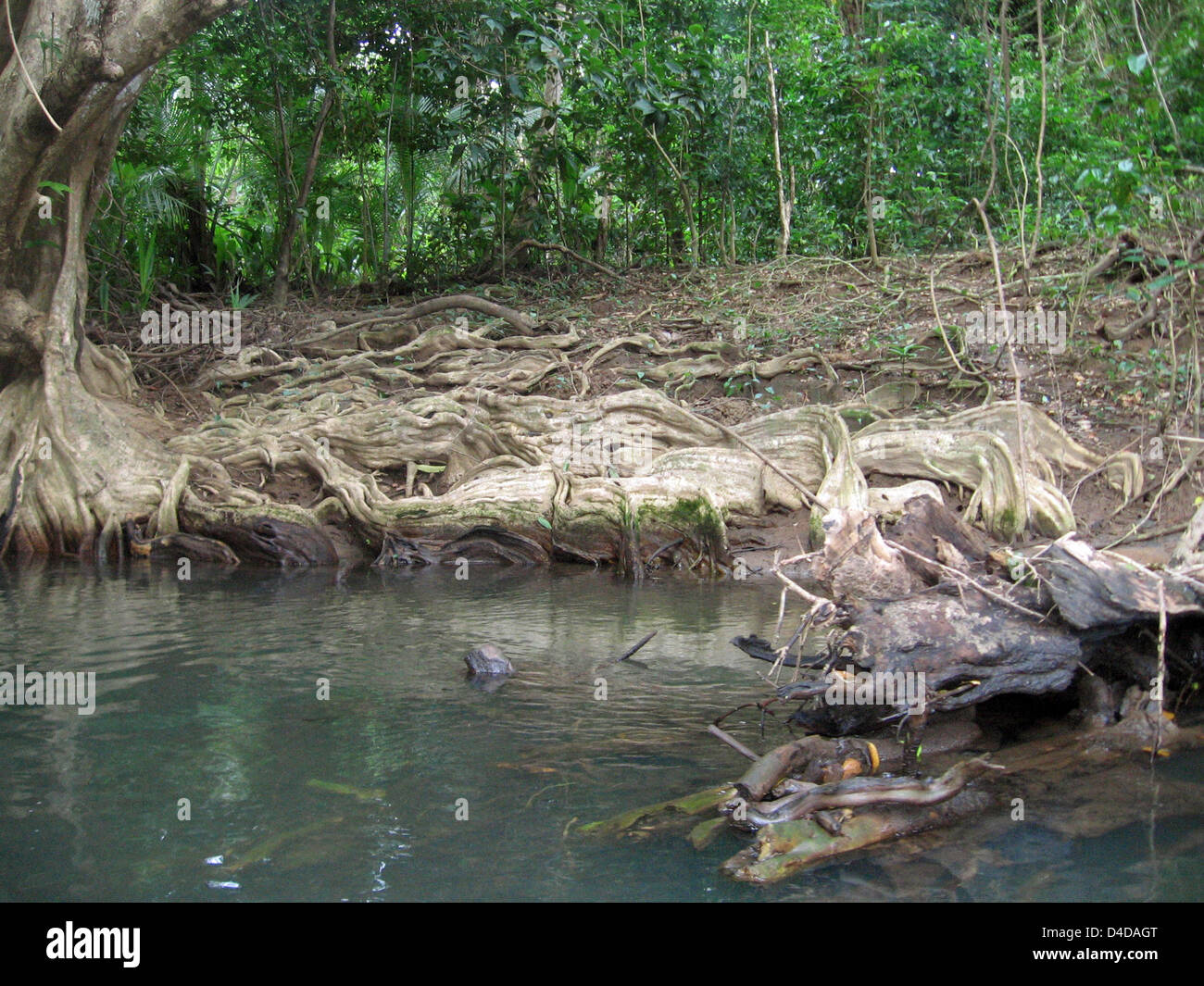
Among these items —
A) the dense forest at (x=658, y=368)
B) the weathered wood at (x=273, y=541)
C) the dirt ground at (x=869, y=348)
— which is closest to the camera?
the dense forest at (x=658, y=368)

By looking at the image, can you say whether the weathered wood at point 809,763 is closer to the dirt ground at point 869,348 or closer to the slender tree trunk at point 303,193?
the dirt ground at point 869,348

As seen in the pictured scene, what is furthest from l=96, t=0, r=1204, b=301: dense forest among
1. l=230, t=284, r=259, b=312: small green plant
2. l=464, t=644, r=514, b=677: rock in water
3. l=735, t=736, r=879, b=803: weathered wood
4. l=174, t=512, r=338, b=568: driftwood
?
l=735, t=736, r=879, b=803: weathered wood

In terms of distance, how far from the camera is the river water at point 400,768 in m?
3.24

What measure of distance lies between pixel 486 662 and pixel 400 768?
52.6 inches

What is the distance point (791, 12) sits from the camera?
500 inches

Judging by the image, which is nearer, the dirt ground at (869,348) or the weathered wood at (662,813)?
the weathered wood at (662,813)

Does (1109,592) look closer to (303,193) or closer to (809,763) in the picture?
(809,763)

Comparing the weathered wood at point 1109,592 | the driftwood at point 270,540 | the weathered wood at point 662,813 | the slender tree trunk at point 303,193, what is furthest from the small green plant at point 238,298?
the weathered wood at point 1109,592

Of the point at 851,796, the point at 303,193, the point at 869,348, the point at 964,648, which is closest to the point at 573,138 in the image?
the point at 303,193

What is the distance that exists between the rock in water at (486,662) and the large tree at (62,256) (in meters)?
4.81

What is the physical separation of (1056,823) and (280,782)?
288 cm

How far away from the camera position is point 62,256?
9.52m
